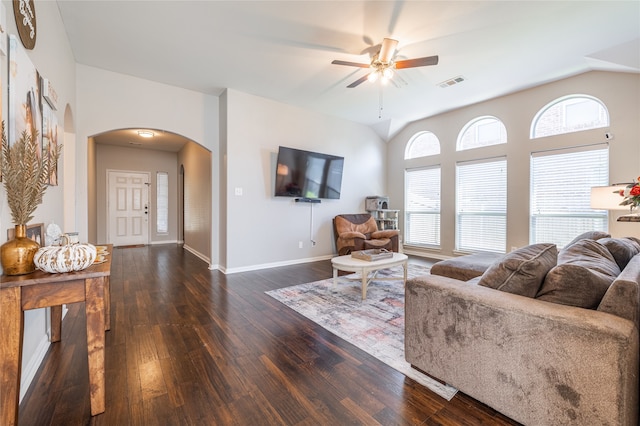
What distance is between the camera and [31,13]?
1752mm

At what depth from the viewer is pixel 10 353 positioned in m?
1.20

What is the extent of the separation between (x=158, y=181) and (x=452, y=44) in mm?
7606

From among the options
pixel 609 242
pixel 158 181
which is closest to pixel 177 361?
pixel 609 242

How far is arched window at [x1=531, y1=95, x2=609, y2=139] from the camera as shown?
3820 millimetres

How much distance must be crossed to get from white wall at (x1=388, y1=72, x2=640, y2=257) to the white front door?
658 cm

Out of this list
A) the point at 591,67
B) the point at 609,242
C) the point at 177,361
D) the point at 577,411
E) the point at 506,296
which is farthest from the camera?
the point at 591,67

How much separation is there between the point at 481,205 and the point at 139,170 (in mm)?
8230

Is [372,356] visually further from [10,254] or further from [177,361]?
[10,254]

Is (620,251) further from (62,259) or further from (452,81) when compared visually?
(62,259)

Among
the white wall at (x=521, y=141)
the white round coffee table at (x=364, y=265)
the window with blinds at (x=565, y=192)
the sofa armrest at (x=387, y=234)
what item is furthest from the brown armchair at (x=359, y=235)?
the window with blinds at (x=565, y=192)

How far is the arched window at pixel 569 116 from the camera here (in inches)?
150

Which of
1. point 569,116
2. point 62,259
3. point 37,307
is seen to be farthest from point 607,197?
point 37,307

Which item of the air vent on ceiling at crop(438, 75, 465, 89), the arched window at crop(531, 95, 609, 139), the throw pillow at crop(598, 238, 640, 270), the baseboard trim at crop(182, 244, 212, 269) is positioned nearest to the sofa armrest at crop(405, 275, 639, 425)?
the throw pillow at crop(598, 238, 640, 270)

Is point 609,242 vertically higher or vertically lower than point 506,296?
higher
